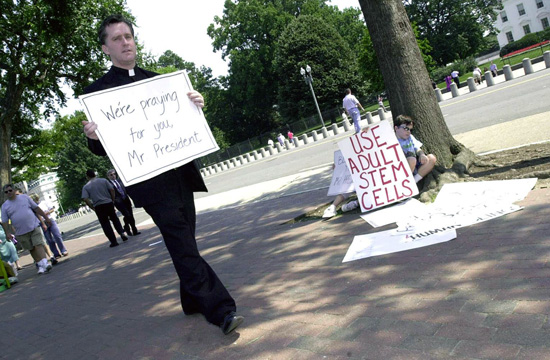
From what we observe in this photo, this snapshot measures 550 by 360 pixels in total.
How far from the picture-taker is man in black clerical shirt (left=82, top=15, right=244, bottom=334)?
12.0 ft

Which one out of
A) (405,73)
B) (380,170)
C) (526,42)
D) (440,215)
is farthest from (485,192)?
(526,42)

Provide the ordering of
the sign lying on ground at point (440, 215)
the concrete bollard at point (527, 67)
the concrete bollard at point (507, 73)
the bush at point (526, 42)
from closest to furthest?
the sign lying on ground at point (440, 215) → the concrete bollard at point (527, 67) → the concrete bollard at point (507, 73) → the bush at point (526, 42)

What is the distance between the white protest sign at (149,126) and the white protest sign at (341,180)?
322 centimetres

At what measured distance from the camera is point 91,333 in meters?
4.76

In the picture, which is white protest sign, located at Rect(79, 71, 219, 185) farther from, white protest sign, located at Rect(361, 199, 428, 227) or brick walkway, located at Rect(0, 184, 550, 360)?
white protest sign, located at Rect(361, 199, 428, 227)

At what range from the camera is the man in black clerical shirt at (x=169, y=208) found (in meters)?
3.65

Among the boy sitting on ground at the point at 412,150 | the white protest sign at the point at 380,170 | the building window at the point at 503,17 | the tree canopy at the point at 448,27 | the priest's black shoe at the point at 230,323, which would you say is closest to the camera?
the priest's black shoe at the point at 230,323

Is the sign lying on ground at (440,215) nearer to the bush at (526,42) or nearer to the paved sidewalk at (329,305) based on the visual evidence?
the paved sidewalk at (329,305)

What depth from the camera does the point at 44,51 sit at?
18.7 metres

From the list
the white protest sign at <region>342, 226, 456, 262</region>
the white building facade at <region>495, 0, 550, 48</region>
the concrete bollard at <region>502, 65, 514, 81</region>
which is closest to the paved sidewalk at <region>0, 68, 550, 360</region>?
the white protest sign at <region>342, 226, 456, 262</region>

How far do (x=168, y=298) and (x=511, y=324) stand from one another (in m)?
3.64

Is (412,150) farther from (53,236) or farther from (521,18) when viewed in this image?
(521,18)

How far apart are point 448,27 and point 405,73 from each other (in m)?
65.9

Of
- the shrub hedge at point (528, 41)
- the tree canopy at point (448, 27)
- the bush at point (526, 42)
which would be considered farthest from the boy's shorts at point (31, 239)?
the shrub hedge at point (528, 41)
